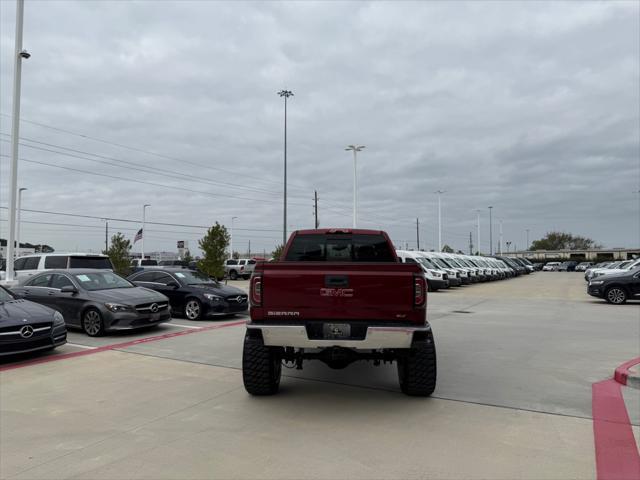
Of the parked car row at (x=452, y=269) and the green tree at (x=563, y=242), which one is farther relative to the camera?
the green tree at (x=563, y=242)

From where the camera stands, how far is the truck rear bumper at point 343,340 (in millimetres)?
4898

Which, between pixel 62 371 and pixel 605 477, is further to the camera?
pixel 62 371

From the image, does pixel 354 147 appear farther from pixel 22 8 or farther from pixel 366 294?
pixel 366 294

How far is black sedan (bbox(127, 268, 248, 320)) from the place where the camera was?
1268 centimetres

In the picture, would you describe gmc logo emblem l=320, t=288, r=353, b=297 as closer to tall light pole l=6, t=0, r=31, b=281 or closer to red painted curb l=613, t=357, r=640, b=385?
red painted curb l=613, t=357, r=640, b=385

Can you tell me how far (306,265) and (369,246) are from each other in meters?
2.22

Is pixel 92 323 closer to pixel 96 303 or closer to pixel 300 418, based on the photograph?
pixel 96 303

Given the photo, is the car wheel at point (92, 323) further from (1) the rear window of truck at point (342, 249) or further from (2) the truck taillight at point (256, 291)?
(2) the truck taillight at point (256, 291)

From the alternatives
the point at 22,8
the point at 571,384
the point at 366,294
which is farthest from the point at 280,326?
the point at 22,8

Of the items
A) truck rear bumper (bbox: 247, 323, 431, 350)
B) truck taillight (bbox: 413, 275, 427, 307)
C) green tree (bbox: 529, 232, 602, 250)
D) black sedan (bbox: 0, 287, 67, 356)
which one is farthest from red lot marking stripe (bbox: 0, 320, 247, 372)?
green tree (bbox: 529, 232, 602, 250)

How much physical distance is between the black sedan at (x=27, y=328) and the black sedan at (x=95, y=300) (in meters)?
1.68

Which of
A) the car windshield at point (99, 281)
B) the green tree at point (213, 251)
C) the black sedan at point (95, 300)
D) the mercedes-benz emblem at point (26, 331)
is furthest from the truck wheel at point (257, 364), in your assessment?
the green tree at point (213, 251)

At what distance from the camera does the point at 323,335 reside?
5.01 metres

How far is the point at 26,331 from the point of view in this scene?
7.54 meters
